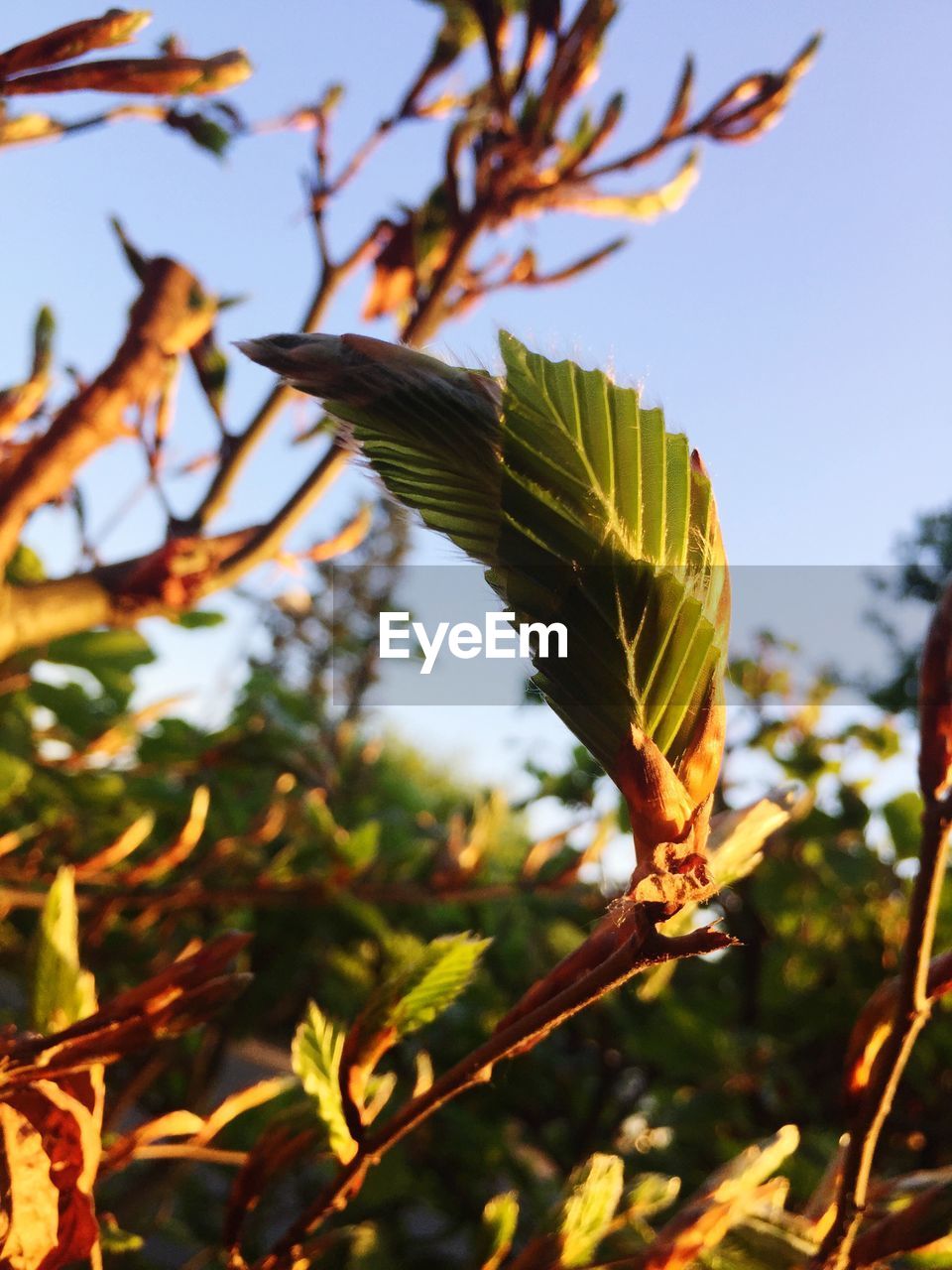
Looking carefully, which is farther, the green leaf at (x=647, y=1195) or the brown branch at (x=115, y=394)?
the brown branch at (x=115, y=394)

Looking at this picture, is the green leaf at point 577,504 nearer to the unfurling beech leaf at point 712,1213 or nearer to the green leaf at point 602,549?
the green leaf at point 602,549

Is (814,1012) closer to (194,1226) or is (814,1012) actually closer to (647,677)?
(194,1226)

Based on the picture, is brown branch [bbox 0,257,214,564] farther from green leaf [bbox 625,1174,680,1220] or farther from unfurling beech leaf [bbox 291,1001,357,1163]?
green leaf [bbox 625,1174,680,1220]

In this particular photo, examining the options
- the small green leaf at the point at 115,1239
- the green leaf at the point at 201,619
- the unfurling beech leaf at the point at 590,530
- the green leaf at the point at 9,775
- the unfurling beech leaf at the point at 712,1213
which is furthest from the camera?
the green leaf at the point at 201,619

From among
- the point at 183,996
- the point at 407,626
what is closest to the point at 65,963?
the point at 183,996

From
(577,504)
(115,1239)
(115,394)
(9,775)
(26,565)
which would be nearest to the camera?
(577,504)

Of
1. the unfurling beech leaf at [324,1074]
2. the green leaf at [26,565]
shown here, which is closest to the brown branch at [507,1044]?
the unfurling beech leaf at [324,1074]

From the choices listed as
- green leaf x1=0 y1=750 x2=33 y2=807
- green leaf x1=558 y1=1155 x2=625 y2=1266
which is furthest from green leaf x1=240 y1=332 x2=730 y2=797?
green leaf x1=0 y1=750 x2=33 y2=807

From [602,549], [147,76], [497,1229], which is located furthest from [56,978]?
[147,76]

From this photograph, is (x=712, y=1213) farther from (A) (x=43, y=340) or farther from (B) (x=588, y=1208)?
(A) (x=43, y=340)
